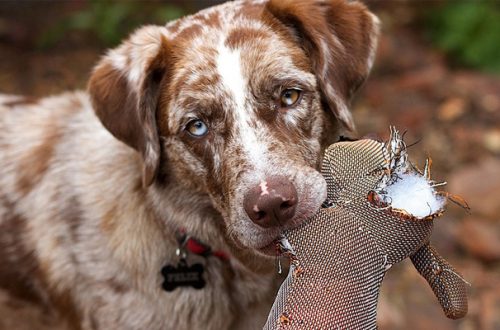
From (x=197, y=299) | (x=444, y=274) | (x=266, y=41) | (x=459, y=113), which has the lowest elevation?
(x=459, y=113)

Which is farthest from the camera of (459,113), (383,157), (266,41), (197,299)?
(459,113)

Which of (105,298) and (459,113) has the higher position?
(105,298)

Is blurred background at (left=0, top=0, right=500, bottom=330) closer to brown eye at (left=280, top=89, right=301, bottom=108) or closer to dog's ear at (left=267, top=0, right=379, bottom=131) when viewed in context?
dog's ear at (left=267, top=0, right=379, bottom=131)

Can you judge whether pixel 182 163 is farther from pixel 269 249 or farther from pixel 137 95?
pixel 269 249

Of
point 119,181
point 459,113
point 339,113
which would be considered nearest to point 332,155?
point 339,113

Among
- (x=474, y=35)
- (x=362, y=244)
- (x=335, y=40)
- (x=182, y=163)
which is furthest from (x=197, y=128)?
(x=474, y=35)

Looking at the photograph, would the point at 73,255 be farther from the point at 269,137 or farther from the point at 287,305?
the point at 287,305

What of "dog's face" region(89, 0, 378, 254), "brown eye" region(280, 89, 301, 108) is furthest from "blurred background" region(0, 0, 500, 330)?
"brown eye" region(280, 89, 301, 108)

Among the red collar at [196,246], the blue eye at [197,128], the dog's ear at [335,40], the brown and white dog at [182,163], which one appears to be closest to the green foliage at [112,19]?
the brown and white dog at [182,163]
